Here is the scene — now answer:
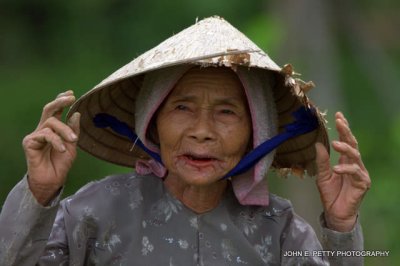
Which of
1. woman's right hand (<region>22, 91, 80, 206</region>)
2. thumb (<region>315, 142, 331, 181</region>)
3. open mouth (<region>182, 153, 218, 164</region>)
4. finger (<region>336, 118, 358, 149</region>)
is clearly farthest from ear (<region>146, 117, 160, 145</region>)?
finger (<region>336, 118, 358, 149</region>)

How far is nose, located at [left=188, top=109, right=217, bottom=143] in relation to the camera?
3379 millimetres

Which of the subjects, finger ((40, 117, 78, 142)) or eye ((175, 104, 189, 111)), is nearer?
finger ((40, 117, 78, 142))

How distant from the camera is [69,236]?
3432 millimetres

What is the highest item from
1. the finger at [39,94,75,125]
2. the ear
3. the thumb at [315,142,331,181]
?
the finger at [39,94,75,125]

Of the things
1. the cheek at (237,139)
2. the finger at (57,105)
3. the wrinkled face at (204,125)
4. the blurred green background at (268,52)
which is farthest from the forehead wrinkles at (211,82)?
the blurred green background at (268,52)

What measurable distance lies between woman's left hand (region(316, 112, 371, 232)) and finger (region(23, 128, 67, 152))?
78 centimetres

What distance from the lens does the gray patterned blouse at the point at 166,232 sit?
11.3ft

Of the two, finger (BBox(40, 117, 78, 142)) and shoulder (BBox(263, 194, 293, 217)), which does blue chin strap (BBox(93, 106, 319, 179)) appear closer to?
shoulder (BBox(263, 194, 293, 217))

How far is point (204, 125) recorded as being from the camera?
133 inches

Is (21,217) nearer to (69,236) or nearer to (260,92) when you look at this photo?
(69,236)

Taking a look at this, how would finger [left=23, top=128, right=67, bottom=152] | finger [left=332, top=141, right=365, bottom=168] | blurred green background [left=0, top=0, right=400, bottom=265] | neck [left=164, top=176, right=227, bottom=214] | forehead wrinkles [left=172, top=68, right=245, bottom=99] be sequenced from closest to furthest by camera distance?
finger [left=23, top=128, right=67, bottom=152], finger [left=332, top=141, right=365, bottom=168], forehead wrinkles [left=172, top=68, right=245, bottom=99], neck [left=164, top=176, right=227, bottom=214], blurred green background [left=0, top=0, right=400, bottom=265]

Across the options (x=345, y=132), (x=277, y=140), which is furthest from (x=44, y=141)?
(x=345, y=132)

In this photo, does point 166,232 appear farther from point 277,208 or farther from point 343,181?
point 343,181

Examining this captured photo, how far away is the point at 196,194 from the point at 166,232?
0.16 metres
